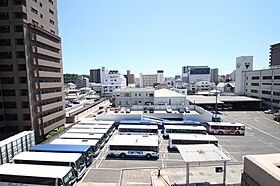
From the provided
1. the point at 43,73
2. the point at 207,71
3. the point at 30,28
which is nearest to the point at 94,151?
the point at 43,73

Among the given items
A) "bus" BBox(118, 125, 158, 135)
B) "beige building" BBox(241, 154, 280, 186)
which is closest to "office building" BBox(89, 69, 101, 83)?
"bus" BBox(118, 125, 158, 135)

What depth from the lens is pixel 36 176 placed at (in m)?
13.6

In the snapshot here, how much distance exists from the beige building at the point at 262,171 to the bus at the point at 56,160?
14.7 meters

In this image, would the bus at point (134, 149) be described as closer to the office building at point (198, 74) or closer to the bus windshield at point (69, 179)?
the bus windshield at point (69, 179)

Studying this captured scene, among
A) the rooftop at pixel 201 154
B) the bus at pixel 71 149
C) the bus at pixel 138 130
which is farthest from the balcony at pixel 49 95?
the rooftop at pixel 201 154

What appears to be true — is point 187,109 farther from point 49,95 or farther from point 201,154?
point 49,95

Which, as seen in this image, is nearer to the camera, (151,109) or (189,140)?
(189,140)

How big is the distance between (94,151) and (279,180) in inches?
763

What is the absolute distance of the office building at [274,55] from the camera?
108375 mm

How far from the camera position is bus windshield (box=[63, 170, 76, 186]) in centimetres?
1384

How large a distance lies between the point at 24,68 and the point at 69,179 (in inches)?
810

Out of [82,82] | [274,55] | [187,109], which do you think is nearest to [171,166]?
[187,109]

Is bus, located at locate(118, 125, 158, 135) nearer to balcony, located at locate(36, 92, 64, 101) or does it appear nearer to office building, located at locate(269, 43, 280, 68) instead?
balcony, located at locate(36, 92, 64, 101)

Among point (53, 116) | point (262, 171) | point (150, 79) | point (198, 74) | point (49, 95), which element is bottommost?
point (53, 116)
